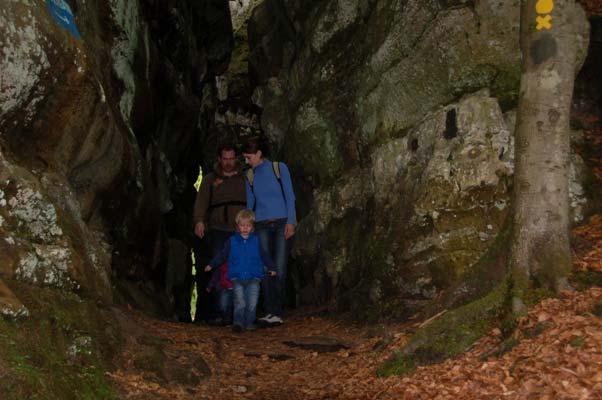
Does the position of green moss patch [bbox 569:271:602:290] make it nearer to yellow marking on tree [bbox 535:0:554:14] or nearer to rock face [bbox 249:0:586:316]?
rock face [bbox 249:0:586:316]

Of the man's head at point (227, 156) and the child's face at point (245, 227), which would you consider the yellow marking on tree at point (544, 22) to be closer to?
the child's face at point (245, 227)

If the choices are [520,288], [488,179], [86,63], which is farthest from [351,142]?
[520,288]

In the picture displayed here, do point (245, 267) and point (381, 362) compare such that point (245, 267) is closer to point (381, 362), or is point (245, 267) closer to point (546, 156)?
point (381, 362)

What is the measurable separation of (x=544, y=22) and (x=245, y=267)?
649 cm

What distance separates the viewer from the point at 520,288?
6227 mm

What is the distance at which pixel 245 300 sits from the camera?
34.4ft

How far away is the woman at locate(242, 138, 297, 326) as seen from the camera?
10914 mm

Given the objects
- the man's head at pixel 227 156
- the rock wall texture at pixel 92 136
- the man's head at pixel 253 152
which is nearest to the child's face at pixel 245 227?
A: the man's head at pixel 253 152

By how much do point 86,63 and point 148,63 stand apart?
9577 mm

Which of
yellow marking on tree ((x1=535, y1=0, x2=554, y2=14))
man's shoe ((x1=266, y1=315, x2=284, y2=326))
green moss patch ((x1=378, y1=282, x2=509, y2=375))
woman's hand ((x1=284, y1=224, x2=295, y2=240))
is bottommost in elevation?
man's shoe ((x1=266, y1=315, x2=284, y2=326))

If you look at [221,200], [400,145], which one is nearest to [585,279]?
[400,145]

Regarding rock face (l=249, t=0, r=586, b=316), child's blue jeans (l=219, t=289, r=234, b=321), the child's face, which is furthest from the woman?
rock face (l=249, t=0, r=586, b=316)

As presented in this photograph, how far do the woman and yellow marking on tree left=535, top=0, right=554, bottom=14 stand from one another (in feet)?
18.9

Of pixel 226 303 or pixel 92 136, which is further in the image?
pixel 226 303
